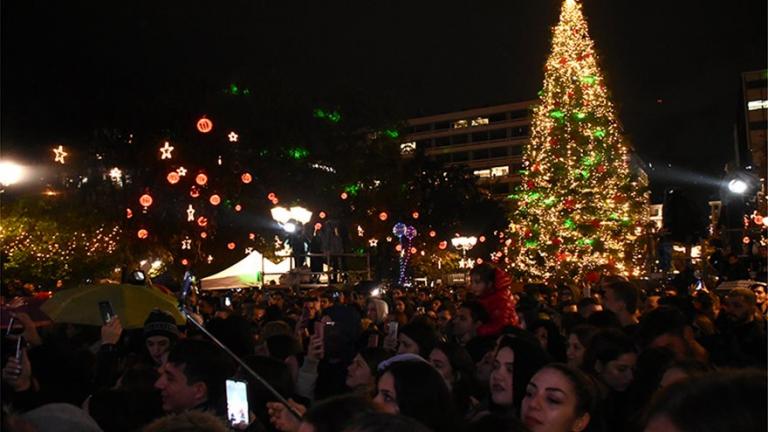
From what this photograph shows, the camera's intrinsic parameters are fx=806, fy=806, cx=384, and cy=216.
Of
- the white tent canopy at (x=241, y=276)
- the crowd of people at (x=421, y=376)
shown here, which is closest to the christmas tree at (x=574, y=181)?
the white tent canopy at (x=241, y=276)

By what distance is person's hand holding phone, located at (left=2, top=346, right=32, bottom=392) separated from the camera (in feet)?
16.2

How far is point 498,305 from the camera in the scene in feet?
29.0

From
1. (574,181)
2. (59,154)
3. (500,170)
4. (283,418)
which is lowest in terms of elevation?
(283,418)

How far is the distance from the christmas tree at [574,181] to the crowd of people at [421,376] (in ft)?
71.0

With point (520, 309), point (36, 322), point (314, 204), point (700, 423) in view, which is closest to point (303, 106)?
point (314, 204)

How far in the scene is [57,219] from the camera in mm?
31031

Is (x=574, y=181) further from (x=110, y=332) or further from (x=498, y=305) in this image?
(x=110, y=332)

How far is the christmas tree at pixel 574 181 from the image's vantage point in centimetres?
3131

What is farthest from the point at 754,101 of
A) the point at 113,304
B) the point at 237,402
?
the point at 237,402

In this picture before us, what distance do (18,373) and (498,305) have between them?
205 inches

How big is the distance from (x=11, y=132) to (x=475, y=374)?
27351 mm

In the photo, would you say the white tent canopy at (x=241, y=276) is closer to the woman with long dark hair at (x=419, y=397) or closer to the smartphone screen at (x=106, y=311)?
the smartphone screen at (x=106, y=311)

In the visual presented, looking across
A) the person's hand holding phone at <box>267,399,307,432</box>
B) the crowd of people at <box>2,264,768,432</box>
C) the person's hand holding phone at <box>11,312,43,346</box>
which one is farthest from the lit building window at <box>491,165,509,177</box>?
the person's hand holding phone at <box>267,399,307,432</box>

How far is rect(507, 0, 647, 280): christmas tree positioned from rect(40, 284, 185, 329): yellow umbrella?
23.9 m
